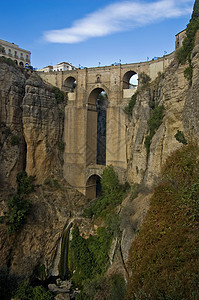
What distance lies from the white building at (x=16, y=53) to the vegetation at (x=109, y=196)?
20.7m

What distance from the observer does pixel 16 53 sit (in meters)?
34.2

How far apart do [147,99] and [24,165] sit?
38.2ft

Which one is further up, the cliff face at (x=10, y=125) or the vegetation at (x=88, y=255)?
the cliff face at (x=10, y=125)

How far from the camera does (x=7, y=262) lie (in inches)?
680

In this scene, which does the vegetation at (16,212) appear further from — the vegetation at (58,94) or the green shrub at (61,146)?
the vegetation at (58,94)

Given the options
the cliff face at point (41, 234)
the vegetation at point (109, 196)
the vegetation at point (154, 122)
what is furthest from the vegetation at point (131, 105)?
the cliff face at point (41, 234)

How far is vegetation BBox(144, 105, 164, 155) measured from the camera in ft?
50.3

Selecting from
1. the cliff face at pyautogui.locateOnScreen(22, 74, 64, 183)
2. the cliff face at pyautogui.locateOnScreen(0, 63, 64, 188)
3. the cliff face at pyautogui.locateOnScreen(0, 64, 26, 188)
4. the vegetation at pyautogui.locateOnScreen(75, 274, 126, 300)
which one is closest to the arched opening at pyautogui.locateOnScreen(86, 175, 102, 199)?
the cliff face at pyautogui.locateOnScreen(22, 74, 64, 183)

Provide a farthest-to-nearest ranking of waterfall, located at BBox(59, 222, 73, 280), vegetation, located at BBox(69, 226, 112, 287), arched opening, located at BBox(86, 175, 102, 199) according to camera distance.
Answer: arched opening, located at BBox(86, 175, 102, 199) → waterfall, located at BBox(59, 222, 73, 280) → vegetation, located at BBox(69, 226, 112, 287)

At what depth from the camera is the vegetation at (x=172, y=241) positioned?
21.1ft

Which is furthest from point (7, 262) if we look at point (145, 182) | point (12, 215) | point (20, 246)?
point (145, 182)

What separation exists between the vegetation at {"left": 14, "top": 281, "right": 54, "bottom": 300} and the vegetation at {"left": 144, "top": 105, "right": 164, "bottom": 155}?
Answer: 9.92 metres

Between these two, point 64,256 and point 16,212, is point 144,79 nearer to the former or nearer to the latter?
point 16,212

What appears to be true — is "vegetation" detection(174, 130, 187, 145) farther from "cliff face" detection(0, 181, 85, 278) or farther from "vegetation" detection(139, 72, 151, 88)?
"cliff face" detection(0, 181, 85, 278)
